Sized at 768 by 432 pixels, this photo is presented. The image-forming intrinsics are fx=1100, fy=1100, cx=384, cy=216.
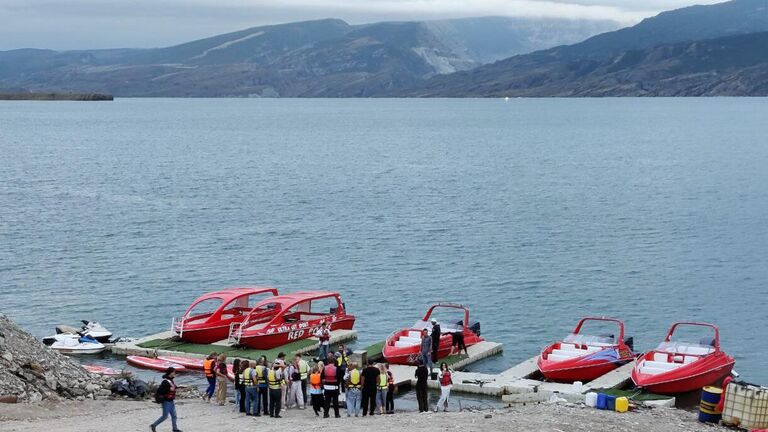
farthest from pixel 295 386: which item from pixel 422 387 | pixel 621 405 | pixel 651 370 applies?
pixel 651 370

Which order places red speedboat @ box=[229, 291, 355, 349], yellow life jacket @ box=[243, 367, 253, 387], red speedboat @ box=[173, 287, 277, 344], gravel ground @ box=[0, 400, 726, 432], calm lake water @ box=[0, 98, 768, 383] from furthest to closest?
1. calm lake water @ box=[0, 98, 768, 383]
2. red speedboat @ box=[173, 287, 277, 344]
3. red speedboat @ box=[229, 291, 355, 349]
4. yellow life jacket @ box=[243, 367, 253, 387]
5. gravel ground @ box=[0, 400, 726, 432]

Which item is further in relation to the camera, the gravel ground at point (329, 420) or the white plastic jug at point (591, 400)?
the white plastic jug at point (591, 400)

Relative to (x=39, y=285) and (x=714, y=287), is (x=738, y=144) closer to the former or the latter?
(x=714, y=287)

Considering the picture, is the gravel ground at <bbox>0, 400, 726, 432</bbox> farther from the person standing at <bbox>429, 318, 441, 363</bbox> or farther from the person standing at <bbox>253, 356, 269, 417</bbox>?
the person standing at <bbox>429, 318, 441, 363</bbox>

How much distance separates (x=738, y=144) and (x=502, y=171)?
68325mm

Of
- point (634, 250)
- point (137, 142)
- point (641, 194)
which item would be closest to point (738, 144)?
point (641, 194)

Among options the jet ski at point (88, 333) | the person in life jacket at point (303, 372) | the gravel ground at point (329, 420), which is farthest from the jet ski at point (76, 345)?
the person in life jacket at point (303, 372)

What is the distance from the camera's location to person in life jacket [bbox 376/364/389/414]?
96.5ft

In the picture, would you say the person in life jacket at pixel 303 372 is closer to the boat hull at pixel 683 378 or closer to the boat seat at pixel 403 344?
the boat seat at pixel 403 344

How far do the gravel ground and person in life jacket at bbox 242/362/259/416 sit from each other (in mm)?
444

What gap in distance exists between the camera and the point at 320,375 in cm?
2928

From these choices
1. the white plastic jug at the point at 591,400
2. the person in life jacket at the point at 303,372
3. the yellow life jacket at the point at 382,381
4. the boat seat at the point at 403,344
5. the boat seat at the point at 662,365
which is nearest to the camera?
the yellow life jacket at the point at 382,381

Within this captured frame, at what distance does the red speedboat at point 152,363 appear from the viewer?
127 feet

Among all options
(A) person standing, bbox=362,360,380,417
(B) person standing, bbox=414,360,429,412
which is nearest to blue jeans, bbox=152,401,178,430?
(A) person standing, bbox=362,360,380,417
